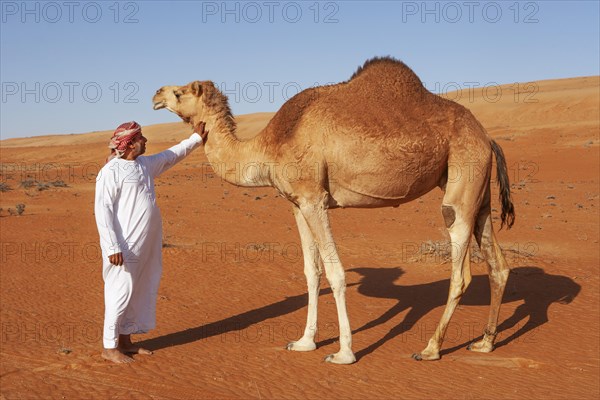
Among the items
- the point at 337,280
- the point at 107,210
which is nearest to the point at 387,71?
the point at 337,280

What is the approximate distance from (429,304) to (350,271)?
2.52m

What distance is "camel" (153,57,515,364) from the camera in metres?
7.17

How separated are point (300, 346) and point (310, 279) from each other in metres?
0.80

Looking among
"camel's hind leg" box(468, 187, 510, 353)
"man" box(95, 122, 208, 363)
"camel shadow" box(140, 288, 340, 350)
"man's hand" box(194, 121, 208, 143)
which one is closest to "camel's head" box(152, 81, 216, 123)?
"man's hand" box(194, 121, 208, 143)

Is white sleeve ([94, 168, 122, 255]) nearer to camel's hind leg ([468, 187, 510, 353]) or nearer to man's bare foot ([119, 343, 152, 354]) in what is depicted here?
man's bare foot ([119, 343, 152, 354])

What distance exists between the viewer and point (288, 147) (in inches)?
285

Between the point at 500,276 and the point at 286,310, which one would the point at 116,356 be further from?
Answer: the point at 500,276

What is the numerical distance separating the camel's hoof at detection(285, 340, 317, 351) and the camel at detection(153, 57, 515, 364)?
0.01 m

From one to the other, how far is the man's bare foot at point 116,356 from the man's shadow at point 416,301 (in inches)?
27.4

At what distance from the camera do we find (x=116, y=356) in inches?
268

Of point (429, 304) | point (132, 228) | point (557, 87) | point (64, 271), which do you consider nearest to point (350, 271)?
point (429, 304)

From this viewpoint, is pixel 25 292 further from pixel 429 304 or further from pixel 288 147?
pixel 429 304

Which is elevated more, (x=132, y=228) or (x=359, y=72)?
(x=359, y=72)

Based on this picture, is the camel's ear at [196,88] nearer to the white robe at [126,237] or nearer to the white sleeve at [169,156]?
the white sleeve at [169,156]
